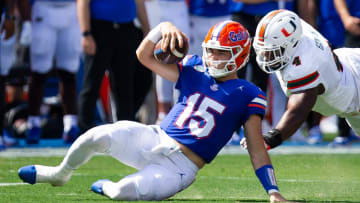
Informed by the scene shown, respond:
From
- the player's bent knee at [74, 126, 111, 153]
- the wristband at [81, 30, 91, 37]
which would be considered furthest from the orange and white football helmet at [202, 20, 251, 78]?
the wristband at [81, 30, 91, 37]

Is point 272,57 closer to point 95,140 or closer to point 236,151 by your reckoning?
point 95,140

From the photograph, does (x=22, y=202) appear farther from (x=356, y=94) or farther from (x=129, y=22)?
(x=129, y=22)

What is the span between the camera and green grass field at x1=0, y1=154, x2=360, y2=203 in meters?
4.85

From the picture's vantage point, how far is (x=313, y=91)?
211 inches

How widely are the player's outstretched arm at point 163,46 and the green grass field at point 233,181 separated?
2.69 feet

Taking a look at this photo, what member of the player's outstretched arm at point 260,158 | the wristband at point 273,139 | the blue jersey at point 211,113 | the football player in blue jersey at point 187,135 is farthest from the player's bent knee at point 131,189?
the wristband at point 273,139

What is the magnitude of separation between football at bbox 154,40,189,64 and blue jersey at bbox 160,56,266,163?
22 centimetres

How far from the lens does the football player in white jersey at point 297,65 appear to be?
5.31 metres

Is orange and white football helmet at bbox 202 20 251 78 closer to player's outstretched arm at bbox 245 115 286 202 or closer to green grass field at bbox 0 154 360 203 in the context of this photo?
player's outstretched arm at bbox 245 115 286 202

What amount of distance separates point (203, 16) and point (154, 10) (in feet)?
2.27

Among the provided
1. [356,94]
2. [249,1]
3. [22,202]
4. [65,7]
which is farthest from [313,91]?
[65,7]

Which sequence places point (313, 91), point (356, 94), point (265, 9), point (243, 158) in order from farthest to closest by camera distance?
point (265, 9) → point (243, 158) → point (356, 94) → point (313, 91)

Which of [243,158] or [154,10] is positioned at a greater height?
[154,10]

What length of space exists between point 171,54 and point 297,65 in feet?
3.34
